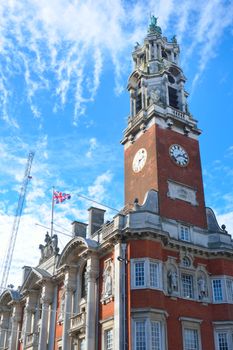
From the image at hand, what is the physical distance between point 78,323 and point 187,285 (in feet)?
28.4

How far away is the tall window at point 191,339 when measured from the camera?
32.9 metres

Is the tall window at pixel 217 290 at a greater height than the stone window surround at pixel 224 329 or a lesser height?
greater

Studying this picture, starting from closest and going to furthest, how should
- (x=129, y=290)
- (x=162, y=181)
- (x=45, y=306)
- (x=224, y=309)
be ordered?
(x=129, y=290) → (x=224, y=309) → (x=162, y=181) → (x=45, y=306)

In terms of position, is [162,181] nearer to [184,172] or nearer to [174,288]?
[184,172]

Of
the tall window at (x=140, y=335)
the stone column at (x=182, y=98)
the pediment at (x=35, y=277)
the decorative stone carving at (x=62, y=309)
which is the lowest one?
the tall window at (x=140, y=335)

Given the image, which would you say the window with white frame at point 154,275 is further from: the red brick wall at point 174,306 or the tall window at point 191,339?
the tall window at point 191,339

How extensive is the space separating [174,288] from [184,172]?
10474 millimetres

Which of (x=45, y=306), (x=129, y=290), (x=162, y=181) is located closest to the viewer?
(x=129, y=290)

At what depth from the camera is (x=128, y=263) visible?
3338cm

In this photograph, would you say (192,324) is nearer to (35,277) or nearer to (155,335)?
(155,335)

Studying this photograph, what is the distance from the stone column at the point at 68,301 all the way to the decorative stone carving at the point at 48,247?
22.3ft

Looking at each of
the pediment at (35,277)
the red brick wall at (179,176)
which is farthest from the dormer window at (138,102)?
the pediment at (35,277)

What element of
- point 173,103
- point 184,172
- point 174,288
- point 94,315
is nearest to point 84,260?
point 94,315

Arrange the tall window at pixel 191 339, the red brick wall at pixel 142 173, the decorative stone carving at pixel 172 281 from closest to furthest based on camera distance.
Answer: the tall window at pixel 191 339
the decorative stone carving at pixel 172 281
the red brick wall at pixel 142 173
